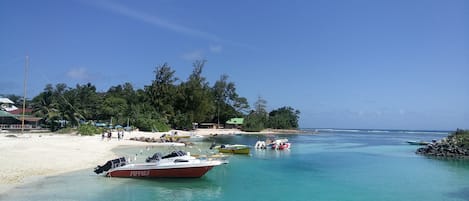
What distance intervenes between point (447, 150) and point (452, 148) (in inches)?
18.8

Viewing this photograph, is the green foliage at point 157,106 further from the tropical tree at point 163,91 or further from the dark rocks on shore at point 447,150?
the dark rocks on shore at point 447,150

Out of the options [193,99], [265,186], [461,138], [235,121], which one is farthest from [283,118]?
[265,186]

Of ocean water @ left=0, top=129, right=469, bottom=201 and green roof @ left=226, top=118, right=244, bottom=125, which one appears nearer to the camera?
ocean water @ left=0, top=129, right=469, bottom=201

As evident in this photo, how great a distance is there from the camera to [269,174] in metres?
21.5

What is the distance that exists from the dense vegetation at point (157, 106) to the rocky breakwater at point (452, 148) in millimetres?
38944

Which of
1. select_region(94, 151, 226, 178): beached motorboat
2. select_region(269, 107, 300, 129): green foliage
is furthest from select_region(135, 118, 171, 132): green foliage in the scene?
select_region(269, 107, 300, 129): green foliage

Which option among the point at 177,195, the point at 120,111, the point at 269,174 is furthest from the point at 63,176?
the point at 120,111

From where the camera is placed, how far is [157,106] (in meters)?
75.0

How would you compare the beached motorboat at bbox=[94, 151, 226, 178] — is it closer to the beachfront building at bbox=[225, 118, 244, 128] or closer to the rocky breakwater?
the rocky breakwater

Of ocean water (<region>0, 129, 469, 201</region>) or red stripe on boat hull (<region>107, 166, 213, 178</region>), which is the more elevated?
red stripe on boat hull (<region>107, 166, 213, 178</region>)

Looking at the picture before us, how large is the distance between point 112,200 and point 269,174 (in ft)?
33.3

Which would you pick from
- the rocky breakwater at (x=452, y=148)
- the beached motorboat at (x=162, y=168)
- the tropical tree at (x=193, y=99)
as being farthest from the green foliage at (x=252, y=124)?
the beached motorboat at (x=162, y=168)

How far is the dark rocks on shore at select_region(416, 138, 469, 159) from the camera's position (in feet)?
113

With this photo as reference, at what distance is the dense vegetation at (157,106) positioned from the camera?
175ft
